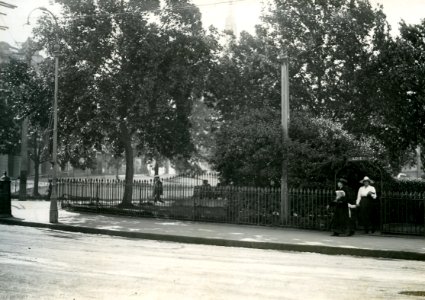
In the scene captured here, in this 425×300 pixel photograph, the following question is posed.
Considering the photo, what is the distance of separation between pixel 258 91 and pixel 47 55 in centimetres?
1196

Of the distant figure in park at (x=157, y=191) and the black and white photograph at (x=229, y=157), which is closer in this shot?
the black and white photograph at (x=229, y=157)

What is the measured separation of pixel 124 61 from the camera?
76.5ft

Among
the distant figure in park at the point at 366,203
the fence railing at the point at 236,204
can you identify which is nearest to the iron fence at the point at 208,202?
the fence railing at the point at 236,204

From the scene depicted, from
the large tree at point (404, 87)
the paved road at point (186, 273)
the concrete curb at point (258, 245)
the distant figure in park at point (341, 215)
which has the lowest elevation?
the concrete curb at point (258, 245)

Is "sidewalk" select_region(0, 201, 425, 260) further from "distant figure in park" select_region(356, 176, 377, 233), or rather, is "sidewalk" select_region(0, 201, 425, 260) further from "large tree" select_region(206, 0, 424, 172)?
"large tree" select_region(206, 0, 424, 172)

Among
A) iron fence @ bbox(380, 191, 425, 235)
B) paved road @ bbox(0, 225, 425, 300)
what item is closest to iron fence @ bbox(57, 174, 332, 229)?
iron fence @ bbox(380, 191, 425, 235)

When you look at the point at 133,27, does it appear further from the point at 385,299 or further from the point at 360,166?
the point at 385,299

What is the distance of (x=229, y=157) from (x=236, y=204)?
2.09 metres

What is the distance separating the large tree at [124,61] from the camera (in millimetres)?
22375

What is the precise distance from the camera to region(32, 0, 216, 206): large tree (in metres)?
22.4

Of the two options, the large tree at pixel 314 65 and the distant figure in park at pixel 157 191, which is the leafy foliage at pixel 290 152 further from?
the large tree at pixel 314 65

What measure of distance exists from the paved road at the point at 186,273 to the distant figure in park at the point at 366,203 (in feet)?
14.1

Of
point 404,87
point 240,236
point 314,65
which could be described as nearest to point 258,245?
point 240,236

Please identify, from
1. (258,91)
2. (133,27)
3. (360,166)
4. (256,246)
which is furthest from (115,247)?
(258,91)
